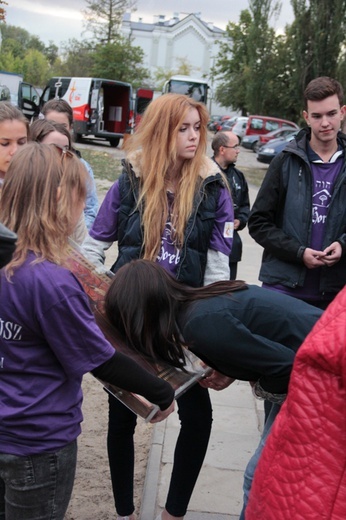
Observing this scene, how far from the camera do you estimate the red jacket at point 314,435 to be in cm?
143

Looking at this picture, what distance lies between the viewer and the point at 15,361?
2049 mm

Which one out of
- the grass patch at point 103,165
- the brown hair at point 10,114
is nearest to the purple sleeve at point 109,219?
the brown hair at point 10,114

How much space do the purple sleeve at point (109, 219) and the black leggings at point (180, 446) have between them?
724 mm

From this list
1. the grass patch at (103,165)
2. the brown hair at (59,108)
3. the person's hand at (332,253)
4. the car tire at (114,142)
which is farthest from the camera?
the car tire at (114,142)

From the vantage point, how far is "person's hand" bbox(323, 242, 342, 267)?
3342 millimetres

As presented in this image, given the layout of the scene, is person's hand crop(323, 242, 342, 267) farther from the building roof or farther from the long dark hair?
the building roof

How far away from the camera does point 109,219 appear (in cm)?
324

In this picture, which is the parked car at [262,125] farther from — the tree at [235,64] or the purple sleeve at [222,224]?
the purple sleeve at [222,224]

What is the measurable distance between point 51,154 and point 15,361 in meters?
0.61

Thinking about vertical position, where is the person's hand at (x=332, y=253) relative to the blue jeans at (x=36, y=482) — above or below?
above

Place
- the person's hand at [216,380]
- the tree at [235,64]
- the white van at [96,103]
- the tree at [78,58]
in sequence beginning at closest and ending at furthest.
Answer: the person's hand at [216,380]
the white van at [96,103]
the tree at [78,58]
the tree at [235,64]

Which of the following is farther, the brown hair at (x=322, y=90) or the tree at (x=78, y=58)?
the tree at (x=78, y=58)

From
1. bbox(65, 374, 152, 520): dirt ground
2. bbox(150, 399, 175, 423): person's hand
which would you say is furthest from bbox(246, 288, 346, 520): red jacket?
bbox(65, 374, 152, 520): dirt ground

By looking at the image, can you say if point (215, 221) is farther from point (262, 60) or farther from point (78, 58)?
point (78, 58)
